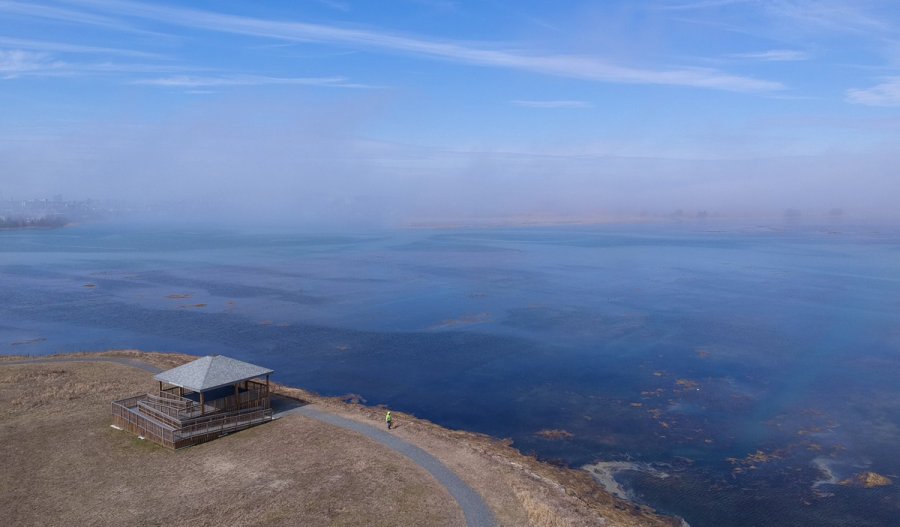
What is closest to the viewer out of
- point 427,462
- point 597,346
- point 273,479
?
point 273,479

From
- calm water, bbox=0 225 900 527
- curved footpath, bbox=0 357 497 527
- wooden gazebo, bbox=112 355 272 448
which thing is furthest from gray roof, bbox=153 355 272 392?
calm water, bbox=0 225 900 527

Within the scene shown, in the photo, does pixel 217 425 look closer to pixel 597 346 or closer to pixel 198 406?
pixel 198 406

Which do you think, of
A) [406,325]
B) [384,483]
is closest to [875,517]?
[384,483]

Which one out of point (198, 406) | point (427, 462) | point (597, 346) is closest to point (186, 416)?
point (198, 406)

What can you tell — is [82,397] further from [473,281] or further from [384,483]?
[473,281]

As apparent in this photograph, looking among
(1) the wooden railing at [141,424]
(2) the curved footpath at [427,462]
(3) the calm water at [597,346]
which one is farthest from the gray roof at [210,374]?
(3) the calm water at [597,346]
